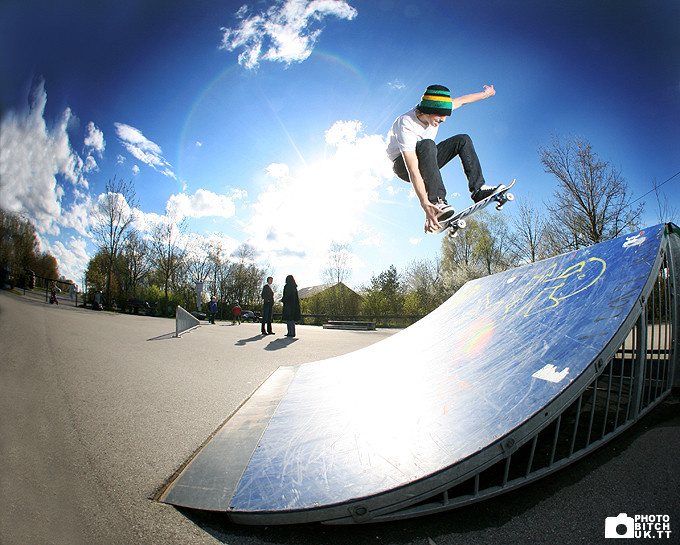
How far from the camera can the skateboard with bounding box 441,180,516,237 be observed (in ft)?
10.8

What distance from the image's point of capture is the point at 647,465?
4.85 ft

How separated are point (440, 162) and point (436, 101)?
72cm

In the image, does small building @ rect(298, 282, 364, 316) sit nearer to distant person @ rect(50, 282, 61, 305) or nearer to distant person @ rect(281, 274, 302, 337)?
distant person @ rect(281, 274, 302, 337)

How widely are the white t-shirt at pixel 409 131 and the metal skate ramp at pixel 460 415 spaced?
186cm

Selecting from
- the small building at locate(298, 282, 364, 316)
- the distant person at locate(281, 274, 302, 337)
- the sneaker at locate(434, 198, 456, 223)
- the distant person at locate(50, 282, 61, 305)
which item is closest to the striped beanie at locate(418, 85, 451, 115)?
the sneaker at locate(434, 198, 456, 223)

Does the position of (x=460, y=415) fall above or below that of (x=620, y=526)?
above

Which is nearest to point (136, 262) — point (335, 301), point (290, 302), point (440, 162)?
point (335, 301)

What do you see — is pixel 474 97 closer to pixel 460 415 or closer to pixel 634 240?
pixel 634 240

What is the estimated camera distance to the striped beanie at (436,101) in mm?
2967

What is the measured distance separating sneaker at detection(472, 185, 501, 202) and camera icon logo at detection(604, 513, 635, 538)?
2.91 metres

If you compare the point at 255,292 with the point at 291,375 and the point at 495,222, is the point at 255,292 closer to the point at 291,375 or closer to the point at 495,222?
the point at 495,222

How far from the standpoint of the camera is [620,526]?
A: 3.82ft

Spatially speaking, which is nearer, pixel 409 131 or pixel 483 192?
pixel 409 131

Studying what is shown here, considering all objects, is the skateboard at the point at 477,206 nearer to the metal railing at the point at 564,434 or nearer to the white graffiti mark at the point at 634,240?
the white graffiti mark at the point at 634,240
